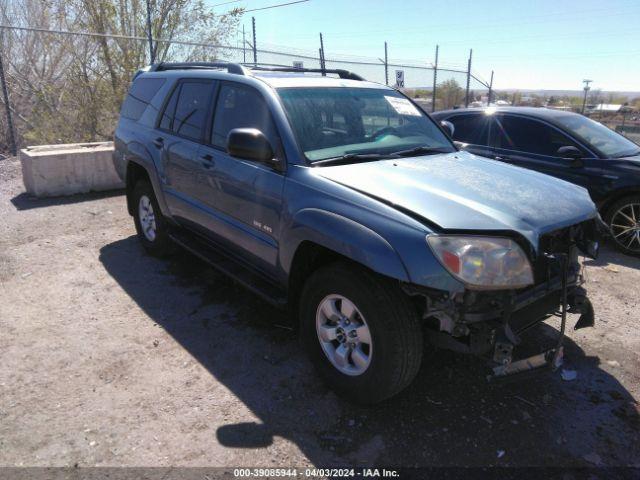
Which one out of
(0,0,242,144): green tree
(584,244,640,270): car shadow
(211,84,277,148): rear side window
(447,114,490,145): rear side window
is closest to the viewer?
(211,84,277,148): rear side window

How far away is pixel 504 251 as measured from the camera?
2467mm

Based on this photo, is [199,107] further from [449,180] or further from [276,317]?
[449,180]

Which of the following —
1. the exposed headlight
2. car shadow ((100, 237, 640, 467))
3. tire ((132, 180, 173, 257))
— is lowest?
car shadow ((100, 237, 640, 467))

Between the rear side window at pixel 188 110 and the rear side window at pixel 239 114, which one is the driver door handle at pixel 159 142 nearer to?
the rear side window at pixel 188 110

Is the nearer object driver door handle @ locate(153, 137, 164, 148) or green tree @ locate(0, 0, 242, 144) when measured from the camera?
driver door handle @ locate(153, 137, 164, 148)

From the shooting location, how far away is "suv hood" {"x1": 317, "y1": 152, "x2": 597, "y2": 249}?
2.57 m

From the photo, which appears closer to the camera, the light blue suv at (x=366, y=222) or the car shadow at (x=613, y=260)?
the light blue suv at (x=366, y=222)

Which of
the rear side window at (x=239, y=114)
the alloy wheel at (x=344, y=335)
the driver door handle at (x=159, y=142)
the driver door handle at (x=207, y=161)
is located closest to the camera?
the alloy wheel at (x=344, y=335)

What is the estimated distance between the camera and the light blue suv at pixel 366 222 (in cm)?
249

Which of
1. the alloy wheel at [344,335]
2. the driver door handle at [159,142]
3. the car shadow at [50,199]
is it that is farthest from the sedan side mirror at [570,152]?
the car shadow at [50,199]

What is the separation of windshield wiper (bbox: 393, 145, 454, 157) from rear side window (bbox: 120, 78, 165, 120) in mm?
2704

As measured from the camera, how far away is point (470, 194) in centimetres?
288

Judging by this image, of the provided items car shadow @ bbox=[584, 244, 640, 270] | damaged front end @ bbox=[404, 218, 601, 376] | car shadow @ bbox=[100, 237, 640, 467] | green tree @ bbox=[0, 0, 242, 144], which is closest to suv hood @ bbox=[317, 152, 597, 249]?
damaged front end @ bbox=[404, 218, 601, 376]

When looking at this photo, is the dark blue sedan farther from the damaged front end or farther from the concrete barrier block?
the concrete barrier block
